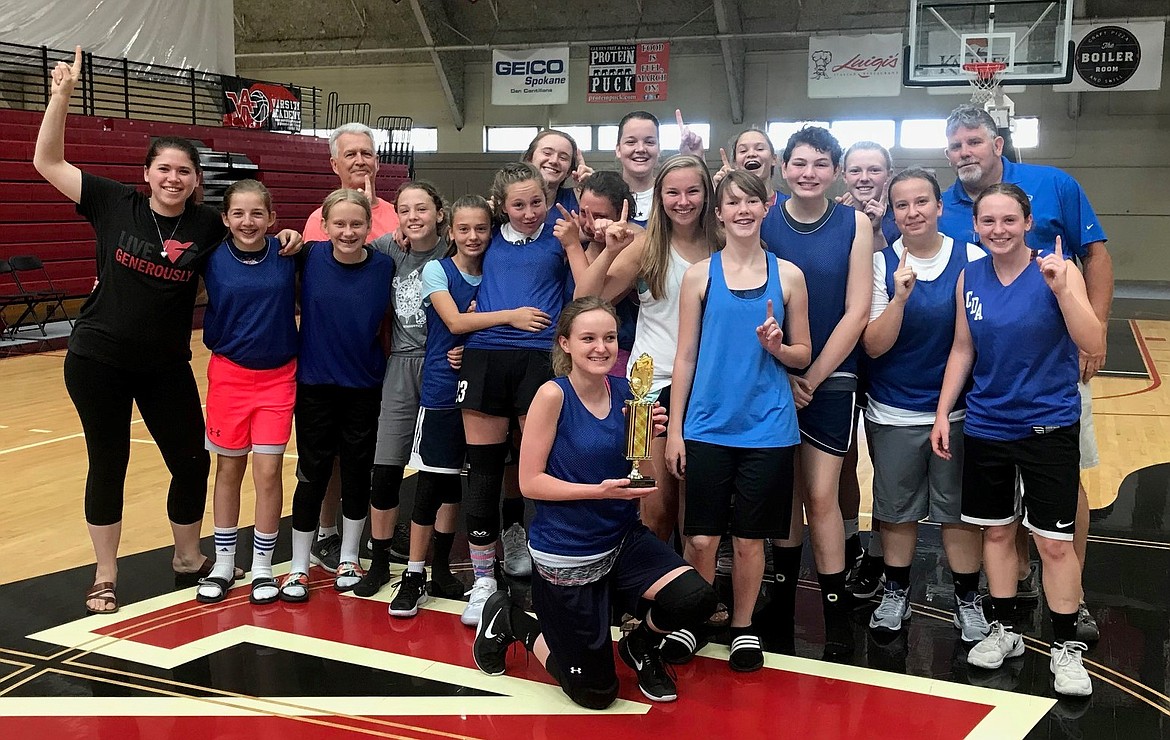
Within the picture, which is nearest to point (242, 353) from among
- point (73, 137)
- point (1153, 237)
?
point (73, 137)

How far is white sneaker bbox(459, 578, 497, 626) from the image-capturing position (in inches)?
137

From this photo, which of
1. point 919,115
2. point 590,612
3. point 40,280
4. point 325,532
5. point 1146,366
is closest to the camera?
point 590,612

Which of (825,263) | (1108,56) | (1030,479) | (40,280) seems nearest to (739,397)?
(825,263)

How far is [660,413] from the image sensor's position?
116 inches

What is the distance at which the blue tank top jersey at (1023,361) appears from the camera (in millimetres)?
3025

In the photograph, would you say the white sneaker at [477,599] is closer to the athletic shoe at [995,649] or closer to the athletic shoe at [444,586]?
the athletic shoe at [444,586]

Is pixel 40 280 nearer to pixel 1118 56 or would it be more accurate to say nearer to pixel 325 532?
pixel 325 532

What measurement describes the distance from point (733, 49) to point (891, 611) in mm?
17010

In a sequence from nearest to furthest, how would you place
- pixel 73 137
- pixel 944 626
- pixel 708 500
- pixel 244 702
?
pixel 244 702 → pixel 708 500 → pixel 944 626 → pixel 73 137

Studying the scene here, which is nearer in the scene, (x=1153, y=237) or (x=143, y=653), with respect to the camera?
(x=143, y=653)

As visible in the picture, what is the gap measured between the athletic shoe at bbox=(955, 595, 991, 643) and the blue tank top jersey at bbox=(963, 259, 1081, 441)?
679mm

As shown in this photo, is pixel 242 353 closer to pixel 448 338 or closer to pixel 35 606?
pixel 448 338

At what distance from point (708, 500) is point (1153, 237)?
18761 millimetres

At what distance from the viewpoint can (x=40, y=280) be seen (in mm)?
11750
